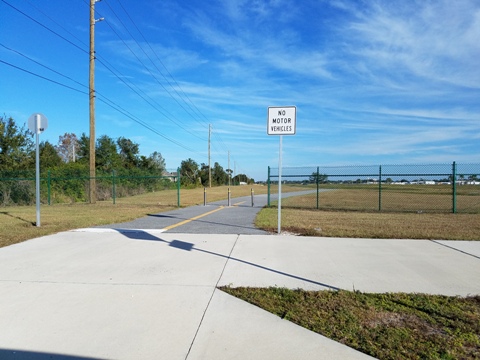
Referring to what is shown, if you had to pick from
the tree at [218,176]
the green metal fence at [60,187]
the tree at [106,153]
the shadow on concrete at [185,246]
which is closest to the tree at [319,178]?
the green metal fence at [60,187]

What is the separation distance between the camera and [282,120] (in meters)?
7.84

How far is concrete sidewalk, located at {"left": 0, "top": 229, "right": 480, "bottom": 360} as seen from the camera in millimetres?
2922

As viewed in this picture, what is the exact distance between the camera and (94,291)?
165 inches

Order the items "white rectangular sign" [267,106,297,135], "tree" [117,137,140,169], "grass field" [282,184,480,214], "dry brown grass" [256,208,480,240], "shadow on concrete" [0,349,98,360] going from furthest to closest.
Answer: "tree" [117,137,140,169] < "grass field" [282,184,480,214] < "dry brown grass" [256,208,480,240] < "white rectangular sign" [267,106,297,135] < "shadow on concrete" [0,349,98,360]

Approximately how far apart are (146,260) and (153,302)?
190cm

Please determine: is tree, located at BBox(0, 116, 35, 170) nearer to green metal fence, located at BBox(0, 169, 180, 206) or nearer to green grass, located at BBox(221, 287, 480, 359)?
green metal fence, located at BBox(0, 169, 180, 206)

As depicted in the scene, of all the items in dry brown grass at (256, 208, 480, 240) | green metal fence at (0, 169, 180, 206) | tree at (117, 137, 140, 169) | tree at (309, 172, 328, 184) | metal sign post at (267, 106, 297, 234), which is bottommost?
dry brown grass at (256, 208, 480, 240)

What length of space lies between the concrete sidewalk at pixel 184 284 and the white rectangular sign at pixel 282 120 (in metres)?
2.53

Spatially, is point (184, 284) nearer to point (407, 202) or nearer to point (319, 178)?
point (319, 178)

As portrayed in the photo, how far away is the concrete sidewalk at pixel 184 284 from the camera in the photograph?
115 inches

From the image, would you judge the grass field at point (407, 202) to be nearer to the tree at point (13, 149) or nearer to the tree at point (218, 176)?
the tree at point (13, 149)

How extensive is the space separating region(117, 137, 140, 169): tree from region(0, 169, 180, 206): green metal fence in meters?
26.1

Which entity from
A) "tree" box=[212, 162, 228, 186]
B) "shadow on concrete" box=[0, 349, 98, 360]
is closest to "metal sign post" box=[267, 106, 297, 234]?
"shadow on concrete" box=[0, 349, 98, 360]

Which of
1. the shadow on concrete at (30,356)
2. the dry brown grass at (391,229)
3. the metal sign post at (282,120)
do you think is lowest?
the shadow on concrete at (30,356)
